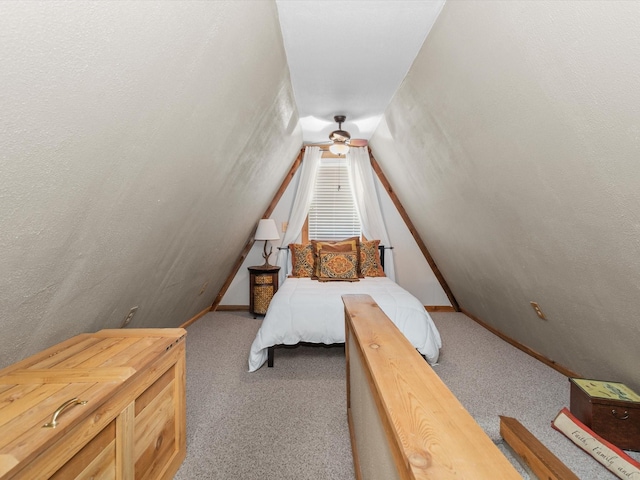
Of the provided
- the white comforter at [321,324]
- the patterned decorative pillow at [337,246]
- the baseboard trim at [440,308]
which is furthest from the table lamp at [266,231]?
the baseboard trim at [440,308]

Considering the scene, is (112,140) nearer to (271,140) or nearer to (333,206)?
(271,140)

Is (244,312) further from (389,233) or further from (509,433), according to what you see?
(509,433)

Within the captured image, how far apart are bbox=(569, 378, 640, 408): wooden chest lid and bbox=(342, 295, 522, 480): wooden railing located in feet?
4.65

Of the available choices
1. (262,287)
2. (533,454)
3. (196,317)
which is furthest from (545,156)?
(196,317)

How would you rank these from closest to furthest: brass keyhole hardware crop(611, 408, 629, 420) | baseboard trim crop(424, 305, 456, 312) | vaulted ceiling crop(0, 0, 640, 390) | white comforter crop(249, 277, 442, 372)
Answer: vaulted ceiling crop(0, 0, 640, 390), brass keyhole hardware crop(611, 408, 629, 420), white comforter crop(249, 277, 442, 372), baseboard trim crop(424, 305, 456, 312)

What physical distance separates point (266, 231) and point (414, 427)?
12.3 ft

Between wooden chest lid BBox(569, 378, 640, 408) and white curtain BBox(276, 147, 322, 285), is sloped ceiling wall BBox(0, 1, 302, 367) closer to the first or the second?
white curtain BBox(276, 147, 322, 285)

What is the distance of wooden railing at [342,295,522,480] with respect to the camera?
0.54 meters

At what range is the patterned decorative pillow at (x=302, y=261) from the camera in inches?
165

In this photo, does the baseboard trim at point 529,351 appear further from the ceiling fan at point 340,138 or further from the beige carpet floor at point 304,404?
the ceiling fan at point 340,138

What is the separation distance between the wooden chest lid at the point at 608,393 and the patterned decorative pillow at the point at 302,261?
2.79 meters

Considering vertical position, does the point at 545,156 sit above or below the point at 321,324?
above

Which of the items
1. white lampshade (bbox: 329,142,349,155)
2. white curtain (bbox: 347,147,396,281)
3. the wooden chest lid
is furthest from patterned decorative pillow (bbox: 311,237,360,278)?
the wooden chest lid

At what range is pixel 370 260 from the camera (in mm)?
4242
